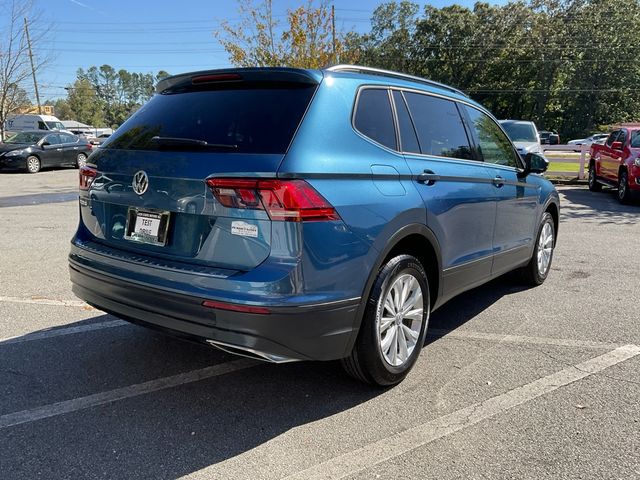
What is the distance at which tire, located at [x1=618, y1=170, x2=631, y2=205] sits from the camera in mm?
11969

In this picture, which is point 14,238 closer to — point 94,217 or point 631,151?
point 94,217

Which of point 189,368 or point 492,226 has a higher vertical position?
point 492,226

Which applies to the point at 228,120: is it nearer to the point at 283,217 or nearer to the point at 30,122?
the point at 283,217

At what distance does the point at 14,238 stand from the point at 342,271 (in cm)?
659

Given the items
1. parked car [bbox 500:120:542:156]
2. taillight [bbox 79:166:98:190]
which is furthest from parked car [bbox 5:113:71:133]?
taillight [bbox 79:166:98:190]

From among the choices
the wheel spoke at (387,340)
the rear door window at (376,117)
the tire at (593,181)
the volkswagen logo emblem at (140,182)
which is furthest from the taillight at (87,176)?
the tire at (593,181)

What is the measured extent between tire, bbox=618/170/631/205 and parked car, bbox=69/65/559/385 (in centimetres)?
998

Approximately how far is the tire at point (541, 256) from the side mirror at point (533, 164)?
2.29 feet

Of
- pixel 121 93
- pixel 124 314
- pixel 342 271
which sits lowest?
pixel 124 314

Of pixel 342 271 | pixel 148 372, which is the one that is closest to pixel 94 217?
pixel 148 372

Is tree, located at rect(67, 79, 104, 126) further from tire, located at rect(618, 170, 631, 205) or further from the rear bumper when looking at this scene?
the rear bumper

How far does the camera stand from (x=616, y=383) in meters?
3.41

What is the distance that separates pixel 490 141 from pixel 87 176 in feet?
10.7

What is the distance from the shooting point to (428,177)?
345cm
